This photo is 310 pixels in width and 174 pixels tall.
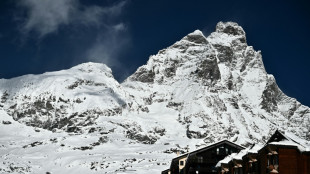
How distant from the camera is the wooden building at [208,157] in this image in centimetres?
5797

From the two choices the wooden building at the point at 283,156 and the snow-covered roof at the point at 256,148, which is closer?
the wooden building at the point at 283,156

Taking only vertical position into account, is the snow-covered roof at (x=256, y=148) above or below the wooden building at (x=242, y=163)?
above

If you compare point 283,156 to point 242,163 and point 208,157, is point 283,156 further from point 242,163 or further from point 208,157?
point 208,157

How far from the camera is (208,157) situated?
58.6m

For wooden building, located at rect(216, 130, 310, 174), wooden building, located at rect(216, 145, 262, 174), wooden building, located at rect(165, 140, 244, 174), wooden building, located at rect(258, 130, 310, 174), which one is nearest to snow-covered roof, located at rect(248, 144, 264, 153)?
wooden building, located at rect(216, 145, 262, 174)

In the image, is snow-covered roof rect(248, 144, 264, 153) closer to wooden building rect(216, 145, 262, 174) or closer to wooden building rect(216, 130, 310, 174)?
wooden building rect(216, 145, 262, 174)

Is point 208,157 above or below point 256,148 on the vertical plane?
above

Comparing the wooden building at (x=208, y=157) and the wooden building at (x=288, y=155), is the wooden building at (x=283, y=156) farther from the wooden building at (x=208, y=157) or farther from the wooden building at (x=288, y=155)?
the wooden building at (x=208, y=157)

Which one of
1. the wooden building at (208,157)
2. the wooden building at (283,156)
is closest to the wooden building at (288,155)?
the wooden building at (283,156)

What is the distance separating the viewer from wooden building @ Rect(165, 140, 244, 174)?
5797 cm

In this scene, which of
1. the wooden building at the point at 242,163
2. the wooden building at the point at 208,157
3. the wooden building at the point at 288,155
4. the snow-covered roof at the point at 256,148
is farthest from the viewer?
the wooden building at the point at 208,157

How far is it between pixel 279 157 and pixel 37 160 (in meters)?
127

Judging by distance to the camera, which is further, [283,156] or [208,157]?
[208,157]

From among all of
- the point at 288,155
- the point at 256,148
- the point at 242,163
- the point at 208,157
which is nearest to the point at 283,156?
the point at 288,155
